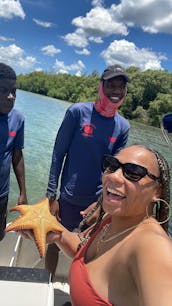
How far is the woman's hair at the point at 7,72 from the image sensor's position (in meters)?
2.93

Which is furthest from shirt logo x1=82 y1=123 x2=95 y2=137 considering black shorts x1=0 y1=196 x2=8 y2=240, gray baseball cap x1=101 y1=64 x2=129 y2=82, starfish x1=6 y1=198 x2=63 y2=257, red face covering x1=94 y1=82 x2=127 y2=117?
starfish x1=6 y1=198 x2=63 y2=257

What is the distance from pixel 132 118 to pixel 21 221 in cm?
4886

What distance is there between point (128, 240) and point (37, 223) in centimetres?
53

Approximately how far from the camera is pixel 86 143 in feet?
9.73

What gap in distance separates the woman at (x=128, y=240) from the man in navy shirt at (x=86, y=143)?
49.3 inches

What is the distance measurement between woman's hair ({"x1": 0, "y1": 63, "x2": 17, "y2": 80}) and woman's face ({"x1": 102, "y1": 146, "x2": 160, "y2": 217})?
5.57 feet

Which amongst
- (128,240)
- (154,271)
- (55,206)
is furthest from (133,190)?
(55,206)

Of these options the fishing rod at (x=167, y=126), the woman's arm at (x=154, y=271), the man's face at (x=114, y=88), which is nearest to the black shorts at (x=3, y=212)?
the man's face at (x=114, y=88)

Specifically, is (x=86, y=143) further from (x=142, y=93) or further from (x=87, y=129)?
(x=142, y=93)

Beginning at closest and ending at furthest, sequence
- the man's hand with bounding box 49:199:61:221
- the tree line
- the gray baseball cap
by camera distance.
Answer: the gray baseball cap
the man's hand with bounding box 49:199:61:221
the tree line

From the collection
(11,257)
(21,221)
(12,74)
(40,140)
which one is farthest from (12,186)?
(40,140)

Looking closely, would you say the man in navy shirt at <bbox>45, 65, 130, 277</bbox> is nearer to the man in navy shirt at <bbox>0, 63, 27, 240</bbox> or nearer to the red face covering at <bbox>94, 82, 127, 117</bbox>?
the red face covering at <bbox>94, 82, 127, 117</bbox>

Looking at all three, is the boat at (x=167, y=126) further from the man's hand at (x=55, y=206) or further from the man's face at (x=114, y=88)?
the man's hand at (x=55, y=206)

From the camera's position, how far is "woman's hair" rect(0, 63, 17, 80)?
293 centimetres
